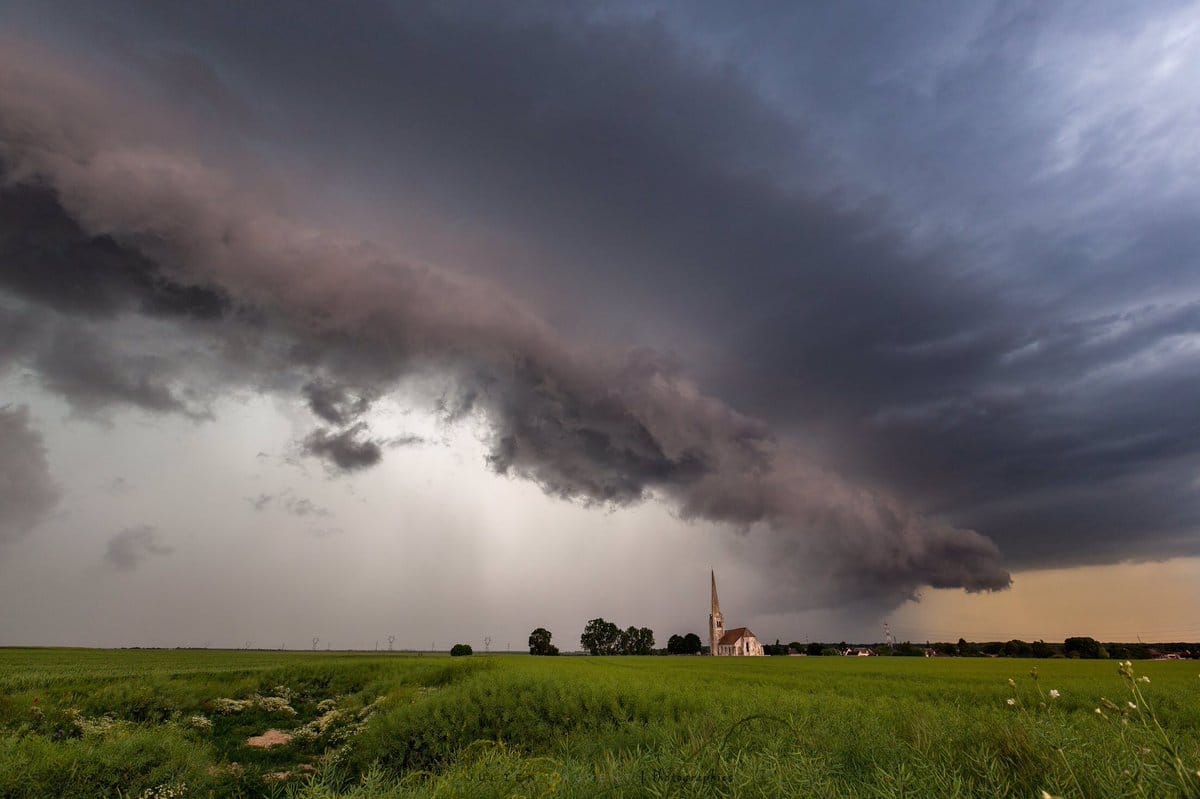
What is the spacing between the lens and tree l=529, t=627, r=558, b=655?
439 feet

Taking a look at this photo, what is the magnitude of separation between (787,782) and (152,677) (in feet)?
125

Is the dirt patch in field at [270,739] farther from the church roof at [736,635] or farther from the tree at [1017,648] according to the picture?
the church roof at [736,635]

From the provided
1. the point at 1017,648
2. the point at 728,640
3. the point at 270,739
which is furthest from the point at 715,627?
the point at 270,739

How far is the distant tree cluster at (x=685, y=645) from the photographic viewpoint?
164375 millimetres

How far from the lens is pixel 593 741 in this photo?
723 centimetres

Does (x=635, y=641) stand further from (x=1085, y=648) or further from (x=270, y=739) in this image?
(x=270, y=739)

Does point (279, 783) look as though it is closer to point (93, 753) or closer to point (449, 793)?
point (93, 753)

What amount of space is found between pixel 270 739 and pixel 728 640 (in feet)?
508

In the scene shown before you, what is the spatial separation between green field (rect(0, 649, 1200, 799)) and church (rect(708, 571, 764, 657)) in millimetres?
128108

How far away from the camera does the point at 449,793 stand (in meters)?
2.94

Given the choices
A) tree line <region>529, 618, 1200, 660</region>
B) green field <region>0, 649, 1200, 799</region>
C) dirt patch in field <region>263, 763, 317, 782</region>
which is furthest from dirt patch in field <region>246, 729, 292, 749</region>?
tree line <region>529, 618, 1200, 660</region>

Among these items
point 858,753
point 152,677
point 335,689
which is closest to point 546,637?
point 335,689

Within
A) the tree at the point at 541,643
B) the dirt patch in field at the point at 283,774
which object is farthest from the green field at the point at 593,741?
the tree at the point at 541,643

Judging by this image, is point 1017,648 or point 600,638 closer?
point 1017,648
